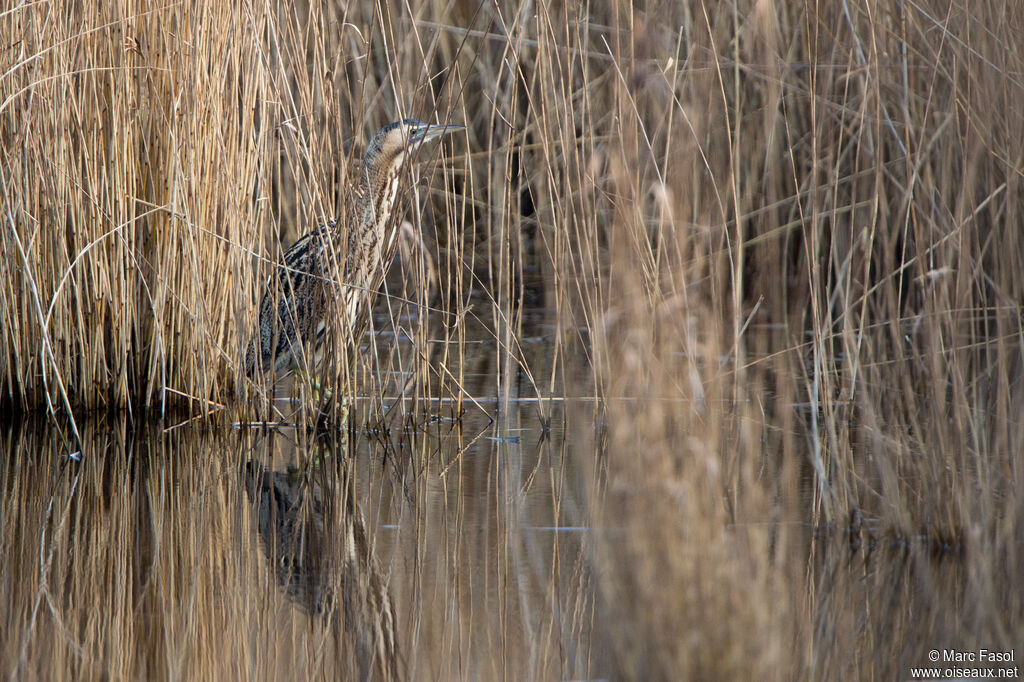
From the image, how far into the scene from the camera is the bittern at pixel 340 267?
12.7 feet

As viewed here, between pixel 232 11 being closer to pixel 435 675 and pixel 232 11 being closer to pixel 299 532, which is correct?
pixel 299 532

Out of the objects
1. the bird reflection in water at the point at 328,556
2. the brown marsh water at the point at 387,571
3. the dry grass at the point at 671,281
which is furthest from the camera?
the bird reflection in water at the point at 328,556

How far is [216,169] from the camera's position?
13.1 feet

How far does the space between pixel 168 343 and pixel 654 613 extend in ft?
8.62

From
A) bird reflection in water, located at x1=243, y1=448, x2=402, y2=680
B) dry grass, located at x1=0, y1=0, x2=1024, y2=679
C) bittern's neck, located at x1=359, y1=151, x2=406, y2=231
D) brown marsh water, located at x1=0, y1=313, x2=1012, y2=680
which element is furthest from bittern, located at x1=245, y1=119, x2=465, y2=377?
bird reflection in water, located at x1=243, y1=448, x2=402, y2=680

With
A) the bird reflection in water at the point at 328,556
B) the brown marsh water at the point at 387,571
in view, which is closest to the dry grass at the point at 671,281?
the brown marsh water at the point at 387,571

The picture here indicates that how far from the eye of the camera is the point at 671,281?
2.01m

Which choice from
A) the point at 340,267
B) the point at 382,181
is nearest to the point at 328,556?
the point at 340,267

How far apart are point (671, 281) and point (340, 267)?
2.02 metres

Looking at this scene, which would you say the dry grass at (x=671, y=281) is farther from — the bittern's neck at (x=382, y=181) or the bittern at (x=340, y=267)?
the bittern's neck at (x=382, y=181)

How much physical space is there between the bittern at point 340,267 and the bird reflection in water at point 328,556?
0.54 meters

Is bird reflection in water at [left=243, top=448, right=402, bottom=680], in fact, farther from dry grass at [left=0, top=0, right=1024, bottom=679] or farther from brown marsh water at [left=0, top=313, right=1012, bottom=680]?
dry grass at [left=0, top=0, right=1024, bottom=679]

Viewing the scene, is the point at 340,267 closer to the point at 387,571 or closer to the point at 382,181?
the point at 382,181

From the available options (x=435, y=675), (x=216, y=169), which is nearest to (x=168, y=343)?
(x=216, y=169)
